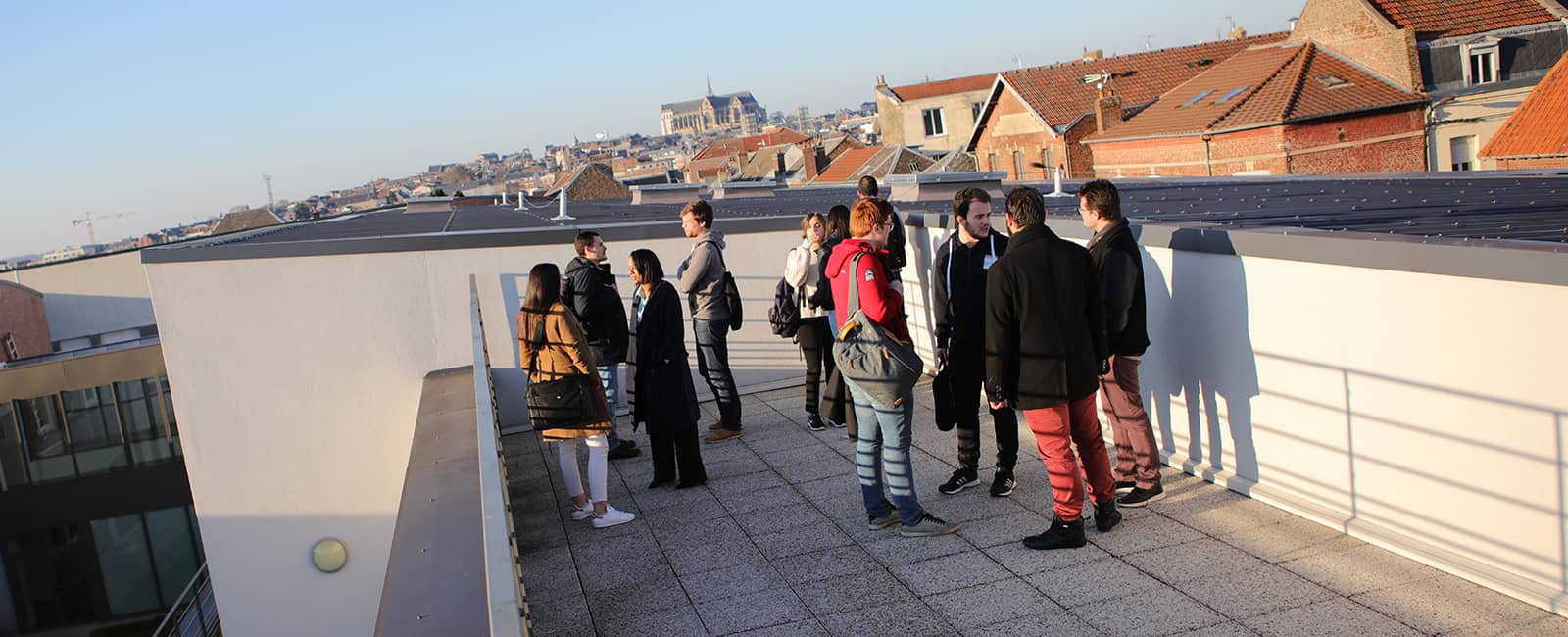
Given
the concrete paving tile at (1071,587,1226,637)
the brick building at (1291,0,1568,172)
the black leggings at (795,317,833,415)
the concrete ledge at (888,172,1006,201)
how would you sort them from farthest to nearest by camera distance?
the brick building at (1291,0,1568,172) → the concrete ledge at (888,172,1006,201) → the black leggings at (795,317,833,415) → the concrete paving tile at (1071,587,1226,637)

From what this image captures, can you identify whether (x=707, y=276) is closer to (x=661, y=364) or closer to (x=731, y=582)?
(x=661, y=364)

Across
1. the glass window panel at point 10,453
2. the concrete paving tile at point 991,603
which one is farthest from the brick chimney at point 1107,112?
the concrete paving tile at point 991,603

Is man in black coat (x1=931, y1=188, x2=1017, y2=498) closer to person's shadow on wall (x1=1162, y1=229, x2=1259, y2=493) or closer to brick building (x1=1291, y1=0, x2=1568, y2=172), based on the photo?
person's shadow on wall (x1=1162, y1=229, x2=1259, y2=493)

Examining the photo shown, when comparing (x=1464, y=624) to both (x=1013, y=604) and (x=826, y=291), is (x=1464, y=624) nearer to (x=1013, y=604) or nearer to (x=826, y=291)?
(x=1013, y=604)

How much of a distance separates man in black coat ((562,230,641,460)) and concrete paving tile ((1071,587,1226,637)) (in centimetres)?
359

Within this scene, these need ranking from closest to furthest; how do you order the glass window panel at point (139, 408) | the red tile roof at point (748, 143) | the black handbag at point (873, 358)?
1. the black handbag at point (873, 358)
2. the glass window panel at point (139, 408)
3. the red tile roof at point (748, 143)

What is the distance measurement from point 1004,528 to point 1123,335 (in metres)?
1.13

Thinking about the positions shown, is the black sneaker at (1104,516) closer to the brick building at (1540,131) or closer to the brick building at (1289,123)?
the brick building at (1540,131)

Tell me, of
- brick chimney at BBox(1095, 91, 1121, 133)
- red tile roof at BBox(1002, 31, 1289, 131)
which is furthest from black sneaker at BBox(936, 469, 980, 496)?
red tile roof at BBox(1002, 31, 1289, 131)

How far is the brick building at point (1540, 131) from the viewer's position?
24.5m

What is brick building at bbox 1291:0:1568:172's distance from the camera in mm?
34969

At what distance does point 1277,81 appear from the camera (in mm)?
34812

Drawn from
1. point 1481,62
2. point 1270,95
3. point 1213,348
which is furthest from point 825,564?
point 1481,62

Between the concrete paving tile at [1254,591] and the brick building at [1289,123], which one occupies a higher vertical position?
the brick building at [1289,123]
